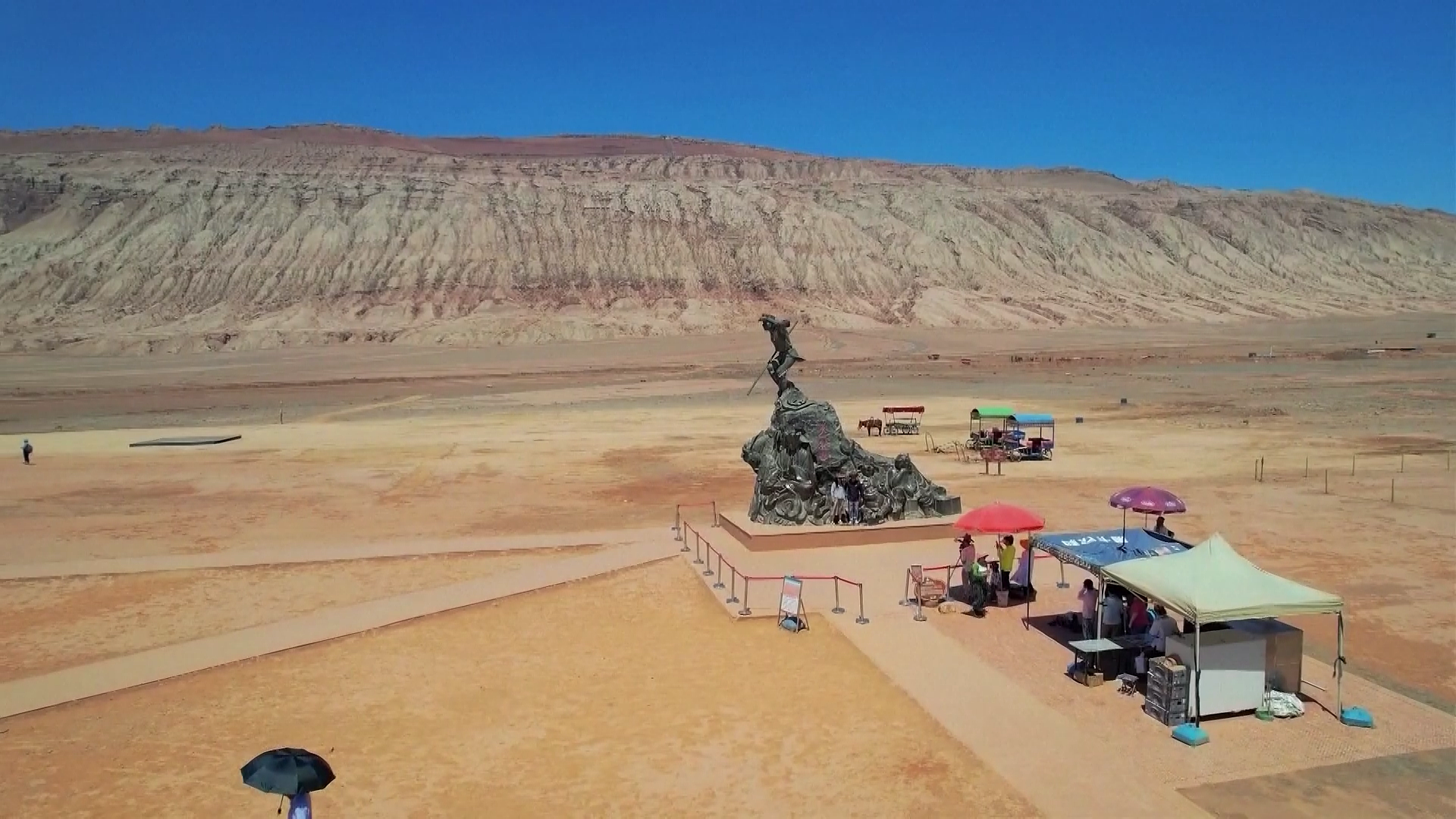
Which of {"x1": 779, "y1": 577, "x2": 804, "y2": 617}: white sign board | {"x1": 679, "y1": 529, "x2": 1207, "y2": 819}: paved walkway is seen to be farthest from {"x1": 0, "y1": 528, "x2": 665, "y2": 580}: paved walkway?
{"x1": 779, "y1": 577, "x2": 804, "y2": 617}: white sign board

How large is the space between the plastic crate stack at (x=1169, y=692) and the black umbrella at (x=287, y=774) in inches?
315

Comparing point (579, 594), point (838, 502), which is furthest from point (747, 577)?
point (838, 502)

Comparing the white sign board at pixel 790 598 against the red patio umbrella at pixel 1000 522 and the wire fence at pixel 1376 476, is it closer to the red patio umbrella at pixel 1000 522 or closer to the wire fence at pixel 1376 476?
the red patio umbrella at pixel 1000 522

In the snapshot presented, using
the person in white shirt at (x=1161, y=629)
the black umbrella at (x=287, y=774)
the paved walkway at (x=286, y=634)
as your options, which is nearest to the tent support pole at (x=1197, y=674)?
the person in white shirt at (x=1161, y=629)

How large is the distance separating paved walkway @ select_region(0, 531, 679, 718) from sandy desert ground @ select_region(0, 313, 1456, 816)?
389mm

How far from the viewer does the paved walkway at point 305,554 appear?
17562 mm

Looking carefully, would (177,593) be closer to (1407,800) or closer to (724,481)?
(724,481)

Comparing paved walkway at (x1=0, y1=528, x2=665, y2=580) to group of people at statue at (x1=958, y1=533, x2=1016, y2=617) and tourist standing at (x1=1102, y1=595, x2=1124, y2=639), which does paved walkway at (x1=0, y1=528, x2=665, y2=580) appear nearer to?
group of people at statue at (x1=958, y1=533, x2=1016, y2=617)

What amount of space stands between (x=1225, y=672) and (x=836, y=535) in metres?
8.43

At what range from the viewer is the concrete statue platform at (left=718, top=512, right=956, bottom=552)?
17.7 m

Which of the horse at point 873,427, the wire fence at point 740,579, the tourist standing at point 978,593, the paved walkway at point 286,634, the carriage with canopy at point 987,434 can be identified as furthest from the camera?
the horse at point 873,427

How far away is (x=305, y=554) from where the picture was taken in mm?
18312

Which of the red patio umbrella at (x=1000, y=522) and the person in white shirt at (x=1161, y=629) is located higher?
the red patio umbrella at (x=1000, y=522)

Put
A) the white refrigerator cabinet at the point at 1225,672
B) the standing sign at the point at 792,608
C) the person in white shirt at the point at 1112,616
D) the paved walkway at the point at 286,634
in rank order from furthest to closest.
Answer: the standing sign at the point at 792,608
the person in white shirt at the point at 1112,616
the paved walkway at the point at 286,634
the white refrigerator cabinet at the point at 1225,672
